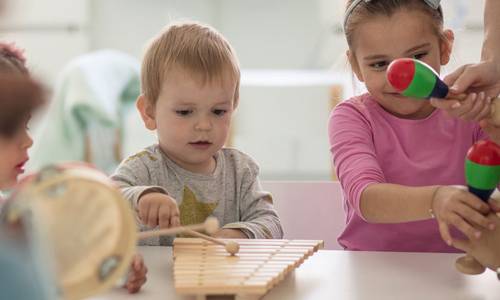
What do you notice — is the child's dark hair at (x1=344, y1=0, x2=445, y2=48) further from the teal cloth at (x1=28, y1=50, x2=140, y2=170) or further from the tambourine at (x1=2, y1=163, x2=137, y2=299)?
the teal cloth at (x1=28, y1=50, x2=140, y2=170)

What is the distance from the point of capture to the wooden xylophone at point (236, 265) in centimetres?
83

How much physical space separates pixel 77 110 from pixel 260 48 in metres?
1.09

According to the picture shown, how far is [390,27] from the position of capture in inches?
51.3

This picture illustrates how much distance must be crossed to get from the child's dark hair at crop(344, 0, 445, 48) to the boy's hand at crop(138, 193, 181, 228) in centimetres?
47

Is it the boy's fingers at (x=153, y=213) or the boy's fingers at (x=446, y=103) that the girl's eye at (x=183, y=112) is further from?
the boy's fingers at (x=446, y=103)

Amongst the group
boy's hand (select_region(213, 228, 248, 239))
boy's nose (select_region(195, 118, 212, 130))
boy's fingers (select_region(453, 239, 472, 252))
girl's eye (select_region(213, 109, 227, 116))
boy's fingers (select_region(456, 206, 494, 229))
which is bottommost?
boy's hand (select_region(213, 228, 248, 239))

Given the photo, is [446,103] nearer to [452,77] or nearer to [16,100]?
[452,77]

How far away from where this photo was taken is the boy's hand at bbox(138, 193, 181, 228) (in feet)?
3.55

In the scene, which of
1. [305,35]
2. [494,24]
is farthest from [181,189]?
[305,35]

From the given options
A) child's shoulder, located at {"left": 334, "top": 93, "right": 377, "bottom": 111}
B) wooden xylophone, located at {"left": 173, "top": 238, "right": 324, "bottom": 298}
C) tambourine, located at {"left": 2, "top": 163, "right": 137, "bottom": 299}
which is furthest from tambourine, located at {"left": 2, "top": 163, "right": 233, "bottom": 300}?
child's shoulder, located at {"left": 334, "top": 93, "right": 377, "bottom": 111}

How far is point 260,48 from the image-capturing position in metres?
3.83

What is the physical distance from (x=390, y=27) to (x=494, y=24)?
0.57ft

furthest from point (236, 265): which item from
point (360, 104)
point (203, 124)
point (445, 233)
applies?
point (360, 104)

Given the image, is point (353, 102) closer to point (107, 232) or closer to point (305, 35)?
point (107, 232)
